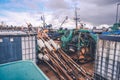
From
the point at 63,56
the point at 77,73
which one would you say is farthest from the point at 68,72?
the point at 63,56

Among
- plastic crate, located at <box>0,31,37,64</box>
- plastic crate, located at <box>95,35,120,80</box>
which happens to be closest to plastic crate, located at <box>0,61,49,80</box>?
plastic crate, located at <box>95,35,120,80</box>

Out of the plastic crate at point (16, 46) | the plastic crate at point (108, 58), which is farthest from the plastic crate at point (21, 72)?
the plastic crate at point (16, 46)

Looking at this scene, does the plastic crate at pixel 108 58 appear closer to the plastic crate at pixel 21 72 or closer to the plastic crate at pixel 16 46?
the plastic crate at pixel 21 72

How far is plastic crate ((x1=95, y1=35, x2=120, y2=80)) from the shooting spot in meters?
6.04

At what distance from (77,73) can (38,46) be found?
3902mm

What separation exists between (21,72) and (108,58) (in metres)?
4.78

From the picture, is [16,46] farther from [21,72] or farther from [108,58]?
[108,58]

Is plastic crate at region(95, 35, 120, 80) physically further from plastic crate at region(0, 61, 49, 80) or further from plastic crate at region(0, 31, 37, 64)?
plastic crate at region(0, 31, 37, 64)

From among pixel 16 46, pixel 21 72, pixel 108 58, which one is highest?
pixel 16 46

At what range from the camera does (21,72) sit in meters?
3.37

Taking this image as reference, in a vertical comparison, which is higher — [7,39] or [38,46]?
[7,39]

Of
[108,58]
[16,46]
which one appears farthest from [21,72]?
[16,46]

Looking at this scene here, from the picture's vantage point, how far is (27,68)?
11.7 feet

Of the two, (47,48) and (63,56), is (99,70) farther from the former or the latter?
(47,48)
